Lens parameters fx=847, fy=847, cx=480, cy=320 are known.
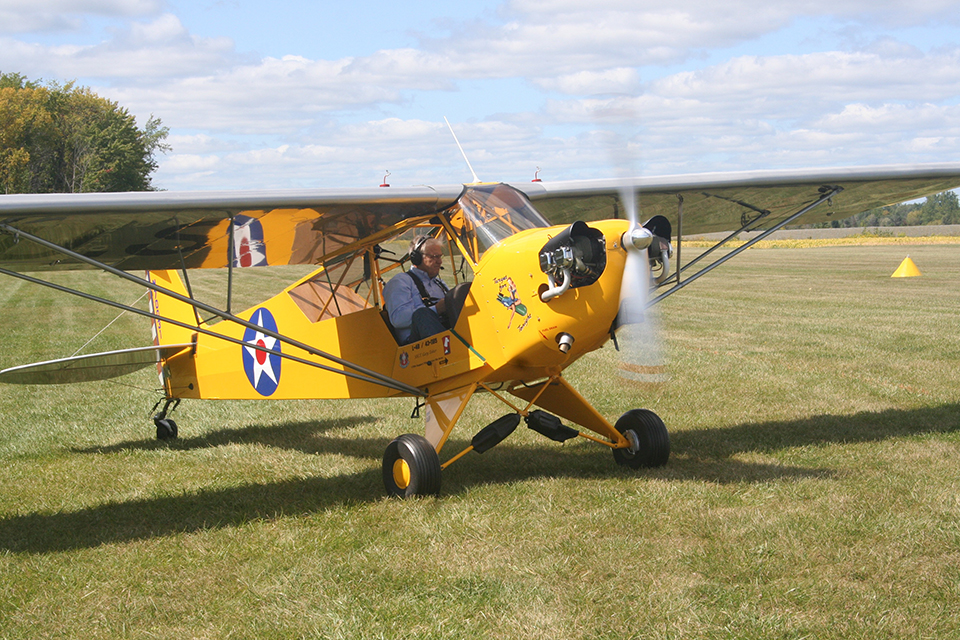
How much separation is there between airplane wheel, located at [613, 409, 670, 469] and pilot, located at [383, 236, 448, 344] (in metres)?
1.70

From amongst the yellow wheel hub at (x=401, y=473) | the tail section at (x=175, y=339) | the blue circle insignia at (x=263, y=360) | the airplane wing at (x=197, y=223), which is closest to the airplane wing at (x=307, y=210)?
the airplane wing at (x=197, y=223)

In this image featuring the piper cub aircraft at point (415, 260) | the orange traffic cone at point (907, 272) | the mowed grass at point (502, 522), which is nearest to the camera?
the mowed grass at point (502, 522)

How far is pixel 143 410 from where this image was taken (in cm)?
999

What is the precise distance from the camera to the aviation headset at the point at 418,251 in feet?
22.0

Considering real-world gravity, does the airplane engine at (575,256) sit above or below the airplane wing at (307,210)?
below

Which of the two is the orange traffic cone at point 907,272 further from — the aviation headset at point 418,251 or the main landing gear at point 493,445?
the aviation headset at point 418,251

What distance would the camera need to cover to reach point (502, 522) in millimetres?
5324

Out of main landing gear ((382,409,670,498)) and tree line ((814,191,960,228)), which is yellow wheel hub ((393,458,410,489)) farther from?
tree line ((814,191,960,228))

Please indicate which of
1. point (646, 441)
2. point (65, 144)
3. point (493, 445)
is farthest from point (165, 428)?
point (65, 144)

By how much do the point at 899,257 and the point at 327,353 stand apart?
39990 millimetres

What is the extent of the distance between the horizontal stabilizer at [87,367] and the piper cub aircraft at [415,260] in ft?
0.06

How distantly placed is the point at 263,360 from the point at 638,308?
388 centimetres

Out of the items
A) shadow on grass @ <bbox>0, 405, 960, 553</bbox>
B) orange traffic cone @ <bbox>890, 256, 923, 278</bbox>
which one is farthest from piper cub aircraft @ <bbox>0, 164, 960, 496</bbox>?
orange traffic cone @ <bbox>890, 256, 923, 278</bbox>

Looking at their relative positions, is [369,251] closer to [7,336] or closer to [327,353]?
[327,353]
